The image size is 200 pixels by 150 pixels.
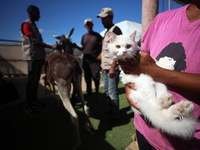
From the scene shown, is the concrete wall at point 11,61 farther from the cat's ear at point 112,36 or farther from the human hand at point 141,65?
the human hand at point 141,65

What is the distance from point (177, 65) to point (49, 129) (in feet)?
9.45

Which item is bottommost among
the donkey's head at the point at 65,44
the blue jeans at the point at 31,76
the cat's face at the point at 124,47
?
the blue jeans at the point at 31,76

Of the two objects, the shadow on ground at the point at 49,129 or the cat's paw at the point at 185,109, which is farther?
the shadow on ground at the point at 49,129

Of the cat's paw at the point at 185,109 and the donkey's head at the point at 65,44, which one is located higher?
the donkey's head at the point at 65,44

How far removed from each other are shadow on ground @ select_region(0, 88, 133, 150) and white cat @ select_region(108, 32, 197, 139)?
5.64ft

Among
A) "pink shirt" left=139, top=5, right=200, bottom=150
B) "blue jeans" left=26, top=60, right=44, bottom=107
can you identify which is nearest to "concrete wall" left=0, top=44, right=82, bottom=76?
"blue jeans" left=26, top=60, right=44, bottom=107

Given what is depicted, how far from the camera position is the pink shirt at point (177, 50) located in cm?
75

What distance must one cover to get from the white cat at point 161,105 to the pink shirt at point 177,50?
0.27 ft

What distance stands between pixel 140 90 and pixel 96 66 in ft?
10.4

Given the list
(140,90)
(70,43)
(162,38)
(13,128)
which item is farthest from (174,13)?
(13,128)

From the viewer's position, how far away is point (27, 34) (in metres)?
2.81

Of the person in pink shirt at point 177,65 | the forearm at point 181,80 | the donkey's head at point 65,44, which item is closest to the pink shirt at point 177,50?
the person in pink shirt at point 177,65

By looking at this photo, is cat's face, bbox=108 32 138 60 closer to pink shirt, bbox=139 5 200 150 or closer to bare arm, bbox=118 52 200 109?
bare arm, bbox=118 52 200 109

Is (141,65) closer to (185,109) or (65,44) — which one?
(185,109)
